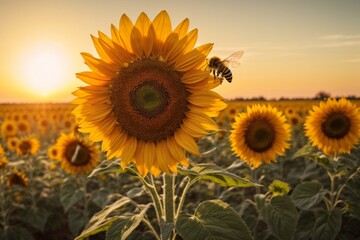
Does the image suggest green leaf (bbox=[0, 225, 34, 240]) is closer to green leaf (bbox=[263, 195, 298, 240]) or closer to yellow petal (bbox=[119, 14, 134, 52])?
green leaf (bbox=[263, 195, 298, 240])

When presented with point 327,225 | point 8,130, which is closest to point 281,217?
point 327,225

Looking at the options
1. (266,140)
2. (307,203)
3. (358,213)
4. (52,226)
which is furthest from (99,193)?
(358,213)

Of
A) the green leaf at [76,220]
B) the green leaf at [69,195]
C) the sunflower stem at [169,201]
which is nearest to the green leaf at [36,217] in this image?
the green leaf at [76,220]

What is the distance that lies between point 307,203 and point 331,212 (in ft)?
1.23

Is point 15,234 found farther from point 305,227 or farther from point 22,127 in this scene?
point 22,127

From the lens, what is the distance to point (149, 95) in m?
→ 2.94

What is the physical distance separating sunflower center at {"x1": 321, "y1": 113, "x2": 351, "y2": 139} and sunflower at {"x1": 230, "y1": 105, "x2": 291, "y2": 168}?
838 mm

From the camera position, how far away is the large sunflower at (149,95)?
8.64ft

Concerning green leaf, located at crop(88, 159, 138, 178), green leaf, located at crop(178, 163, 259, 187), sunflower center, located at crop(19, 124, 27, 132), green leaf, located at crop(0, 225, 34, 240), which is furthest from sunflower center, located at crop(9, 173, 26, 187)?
sunflower center, located at crop(19, 124, 27, 132)

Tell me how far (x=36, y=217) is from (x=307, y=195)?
523 centimetres

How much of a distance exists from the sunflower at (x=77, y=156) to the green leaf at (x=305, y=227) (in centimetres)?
384

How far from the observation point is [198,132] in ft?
8.90

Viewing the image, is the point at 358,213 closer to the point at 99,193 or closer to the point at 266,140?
the point at 266,140

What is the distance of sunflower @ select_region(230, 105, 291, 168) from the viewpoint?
18.4 ft
